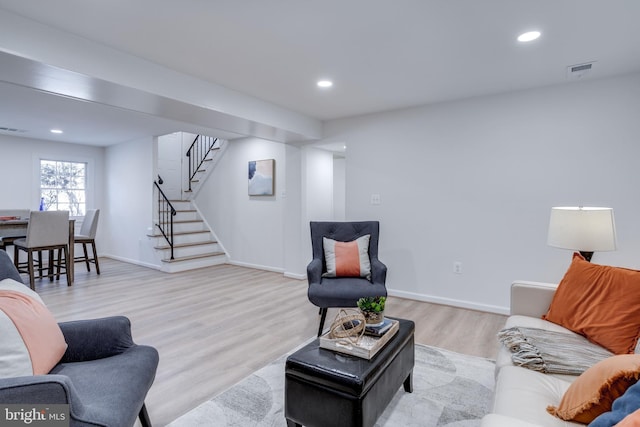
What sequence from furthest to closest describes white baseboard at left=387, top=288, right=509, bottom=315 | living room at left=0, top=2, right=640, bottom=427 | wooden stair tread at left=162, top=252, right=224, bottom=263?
wooden stair tread at left=162, top=252, right=224, bottom=263, white baseboard at left=387, top=288, right=509, bottom=315, living room at left=0, top=2, right=640, bottom=427

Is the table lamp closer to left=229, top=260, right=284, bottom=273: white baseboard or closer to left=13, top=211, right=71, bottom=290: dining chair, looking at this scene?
left=229, top=260, right=284, bottom=273: white baseboard

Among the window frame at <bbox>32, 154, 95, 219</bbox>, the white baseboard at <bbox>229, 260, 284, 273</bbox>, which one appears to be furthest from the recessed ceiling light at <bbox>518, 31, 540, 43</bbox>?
the window frame at <bbox>32, 154, 95, 219</bbox>

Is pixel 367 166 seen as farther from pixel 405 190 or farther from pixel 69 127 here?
pixel 69 127

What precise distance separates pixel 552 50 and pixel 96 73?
334 centimetres

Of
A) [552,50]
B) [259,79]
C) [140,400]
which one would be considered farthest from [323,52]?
[140,400]

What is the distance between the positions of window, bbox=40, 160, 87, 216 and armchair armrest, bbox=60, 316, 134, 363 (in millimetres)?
5693

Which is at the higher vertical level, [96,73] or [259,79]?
[259,79]

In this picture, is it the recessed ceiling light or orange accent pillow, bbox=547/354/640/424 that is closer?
orange accent pillow, bbox=547/354/640/424

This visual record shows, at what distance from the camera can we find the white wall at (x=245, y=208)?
18.2 ft

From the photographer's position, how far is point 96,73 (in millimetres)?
2396

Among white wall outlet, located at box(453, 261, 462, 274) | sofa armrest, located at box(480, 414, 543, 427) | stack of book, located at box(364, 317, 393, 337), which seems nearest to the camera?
sofa armrest, located at box(480, 414, 543, 427)

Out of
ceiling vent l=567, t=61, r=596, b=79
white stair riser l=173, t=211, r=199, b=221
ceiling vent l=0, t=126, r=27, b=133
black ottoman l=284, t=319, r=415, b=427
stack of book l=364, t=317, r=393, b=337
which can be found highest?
ceiling vent l=567, t=61, r=596, b=79

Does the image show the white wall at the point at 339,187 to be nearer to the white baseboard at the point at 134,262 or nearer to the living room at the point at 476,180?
the living room at the point at 476,180

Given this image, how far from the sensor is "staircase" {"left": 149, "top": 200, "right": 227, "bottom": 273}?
5.62m
